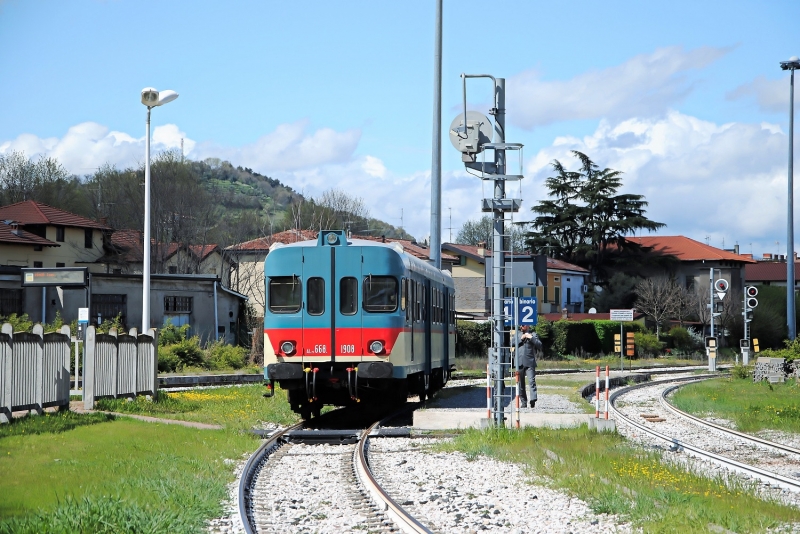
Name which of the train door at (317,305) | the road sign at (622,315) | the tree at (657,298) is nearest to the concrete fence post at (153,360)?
the train door at (317,305)

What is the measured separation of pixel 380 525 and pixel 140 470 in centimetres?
388

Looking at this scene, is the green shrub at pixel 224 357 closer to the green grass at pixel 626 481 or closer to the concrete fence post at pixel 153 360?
the concrete fence post at pixel 153 360

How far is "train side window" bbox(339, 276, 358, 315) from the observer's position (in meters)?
17.9

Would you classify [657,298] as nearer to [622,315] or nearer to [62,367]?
[622,315]

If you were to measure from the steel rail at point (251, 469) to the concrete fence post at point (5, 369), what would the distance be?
3.97 meters

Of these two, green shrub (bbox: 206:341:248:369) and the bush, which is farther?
the bush

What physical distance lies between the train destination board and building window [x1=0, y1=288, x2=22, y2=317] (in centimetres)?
959

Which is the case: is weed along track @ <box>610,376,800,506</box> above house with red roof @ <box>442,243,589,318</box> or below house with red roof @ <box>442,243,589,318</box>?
below

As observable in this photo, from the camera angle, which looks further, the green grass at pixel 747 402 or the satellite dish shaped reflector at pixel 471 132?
the green grass at pixel 747 402

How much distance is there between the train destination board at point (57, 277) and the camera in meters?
29.6

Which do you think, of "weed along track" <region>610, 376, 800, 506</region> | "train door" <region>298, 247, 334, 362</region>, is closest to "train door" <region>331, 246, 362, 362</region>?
"train door" <region>298, 247, 334, 362</region>

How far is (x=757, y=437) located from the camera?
60.0ft

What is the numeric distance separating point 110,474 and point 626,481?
5816 millimetres

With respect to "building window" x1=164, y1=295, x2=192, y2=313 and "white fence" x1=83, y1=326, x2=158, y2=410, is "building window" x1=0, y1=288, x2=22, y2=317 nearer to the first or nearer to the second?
"building window" x1=164, y1=295, x2=192, y2=313
